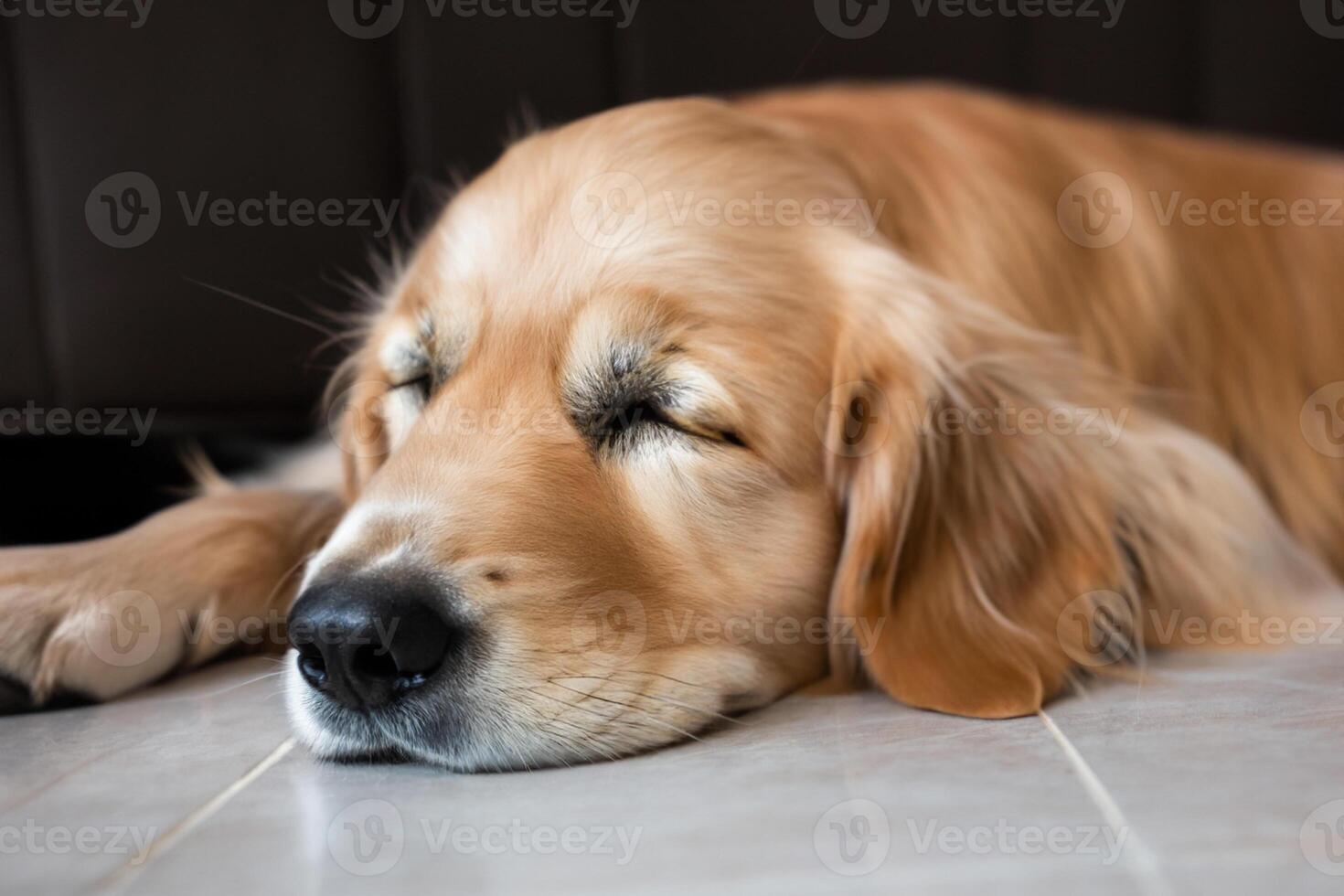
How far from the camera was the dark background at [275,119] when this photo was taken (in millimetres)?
3066

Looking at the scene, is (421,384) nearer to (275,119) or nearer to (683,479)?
(683,479)

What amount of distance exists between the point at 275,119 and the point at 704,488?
2039 millimetres

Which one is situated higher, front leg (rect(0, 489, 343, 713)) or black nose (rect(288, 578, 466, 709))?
black nose (rect(288, 578, 466, 709))

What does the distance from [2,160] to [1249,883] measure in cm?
321

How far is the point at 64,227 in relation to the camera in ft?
10.3

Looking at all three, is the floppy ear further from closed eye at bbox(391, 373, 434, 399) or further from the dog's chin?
closed eye at bbox(391, 373, 434, 399)

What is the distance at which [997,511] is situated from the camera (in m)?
1.96

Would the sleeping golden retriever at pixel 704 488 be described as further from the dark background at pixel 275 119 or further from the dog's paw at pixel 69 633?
the dark background at pixel 275 119

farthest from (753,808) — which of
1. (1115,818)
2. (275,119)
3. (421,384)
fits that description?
(275,119)

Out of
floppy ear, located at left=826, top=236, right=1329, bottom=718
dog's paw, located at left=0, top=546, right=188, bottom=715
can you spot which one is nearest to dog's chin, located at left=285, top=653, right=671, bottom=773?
dog's paw, located at left=0, top=546, right=188, bottom=715

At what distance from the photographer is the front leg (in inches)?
68.7

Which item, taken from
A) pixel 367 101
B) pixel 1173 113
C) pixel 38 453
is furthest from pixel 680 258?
pixel 1173 113

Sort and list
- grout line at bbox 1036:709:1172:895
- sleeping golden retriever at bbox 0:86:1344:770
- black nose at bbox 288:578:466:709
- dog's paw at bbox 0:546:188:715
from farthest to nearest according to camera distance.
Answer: dog's paw at bbox 0:546:188:715 < sleeping golden retriever at bbox 0:86:1344:770 < black nose at bbox 288:578:466:709 < grout line at bbox 1036:709:1172:895

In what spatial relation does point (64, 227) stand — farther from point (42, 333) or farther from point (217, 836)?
point (217, 836)
